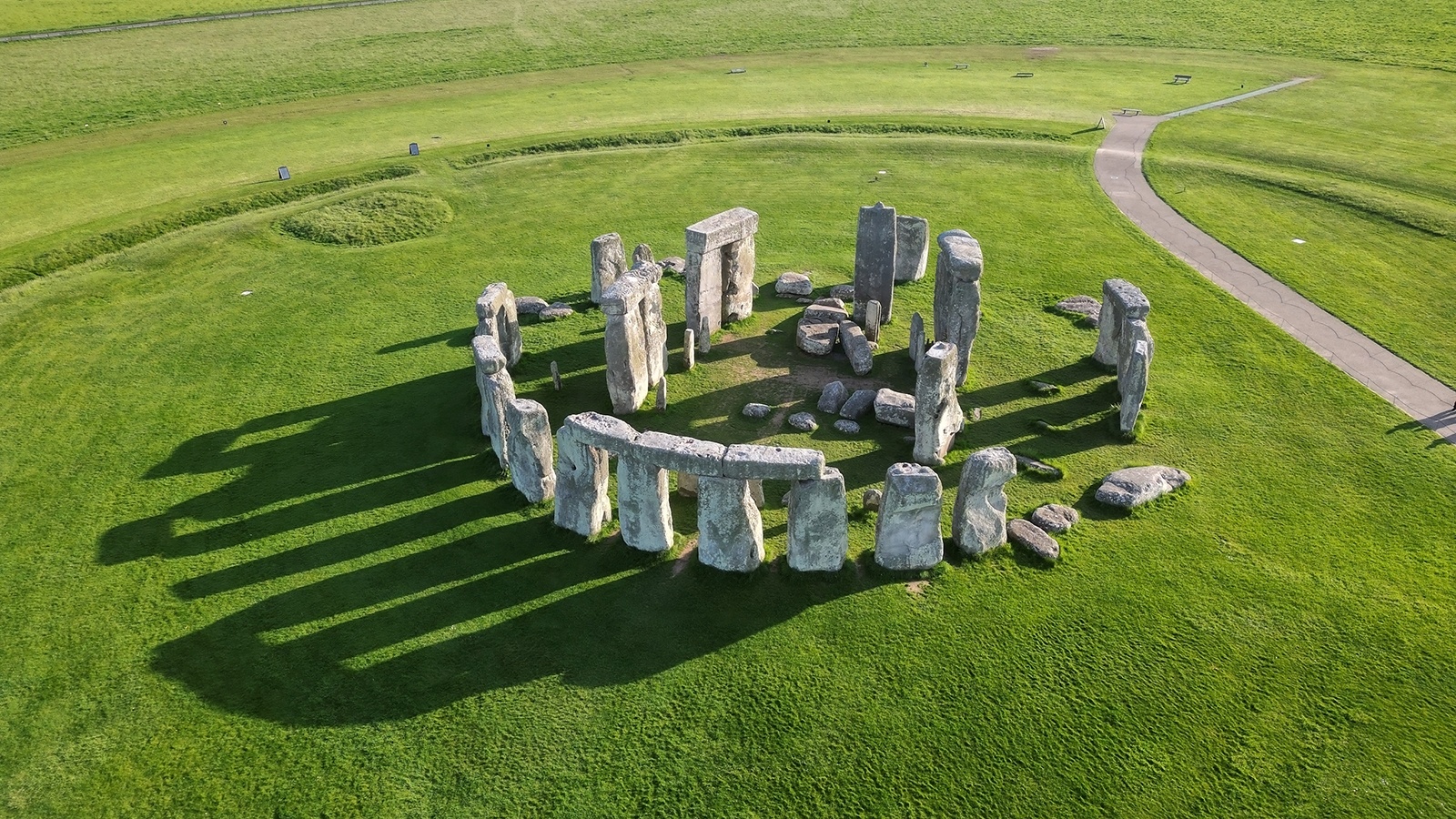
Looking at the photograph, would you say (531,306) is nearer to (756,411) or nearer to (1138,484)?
(756,411)

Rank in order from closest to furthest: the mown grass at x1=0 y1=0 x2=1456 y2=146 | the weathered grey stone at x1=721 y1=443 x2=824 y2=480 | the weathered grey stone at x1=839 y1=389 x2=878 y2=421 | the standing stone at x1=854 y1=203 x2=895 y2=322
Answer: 1. the weathered grey stone at x1=721 y1=443 x2=824 y2=480
2. the weathered grey stone at x1=839 y1=389 x2=878 y2=421
3. the standing stone at x1=854 y1=203 x2=895 y2=322
4. the mown grass at x1=0 y1=0 x2=1456 y2=146

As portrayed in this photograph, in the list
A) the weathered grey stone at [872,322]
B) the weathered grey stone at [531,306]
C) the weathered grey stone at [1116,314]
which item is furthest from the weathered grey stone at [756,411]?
the weathered grey stone at [1116,314]

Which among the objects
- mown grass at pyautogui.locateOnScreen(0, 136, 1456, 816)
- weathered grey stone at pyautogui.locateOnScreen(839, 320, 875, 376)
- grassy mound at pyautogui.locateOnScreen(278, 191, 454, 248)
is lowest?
mown grass at pyautogui.locateOnScreen(0, 136, 1456, 816)

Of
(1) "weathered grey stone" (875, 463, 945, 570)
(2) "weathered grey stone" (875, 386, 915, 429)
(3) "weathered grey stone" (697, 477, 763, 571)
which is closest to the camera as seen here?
(1) "weathered grey stone" (875, 463, 945, 570)

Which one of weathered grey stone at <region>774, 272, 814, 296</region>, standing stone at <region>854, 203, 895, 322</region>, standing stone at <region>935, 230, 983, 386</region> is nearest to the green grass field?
weathered grey stone at <region>774, 272, 814, 296</region>

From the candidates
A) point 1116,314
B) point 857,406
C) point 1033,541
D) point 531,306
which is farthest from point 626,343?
point 1116,314

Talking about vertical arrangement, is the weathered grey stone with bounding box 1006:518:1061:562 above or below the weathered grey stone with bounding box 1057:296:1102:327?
below

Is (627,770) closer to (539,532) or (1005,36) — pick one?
(539,532)

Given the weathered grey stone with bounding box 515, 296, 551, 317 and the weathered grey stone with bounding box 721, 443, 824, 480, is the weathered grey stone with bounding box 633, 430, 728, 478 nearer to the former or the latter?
the weathered grey stone with bounding box 721, 443, 824, 480
